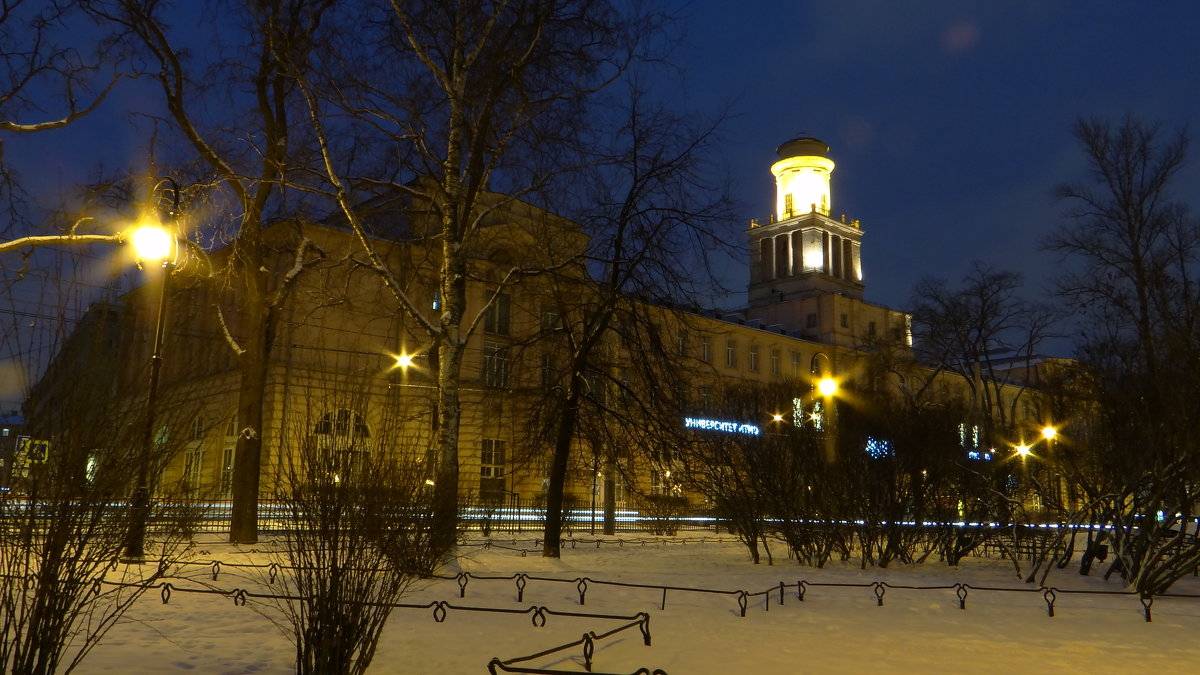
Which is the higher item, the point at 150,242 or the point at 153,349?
the point at 150,242

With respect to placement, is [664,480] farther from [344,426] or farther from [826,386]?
[344,426]

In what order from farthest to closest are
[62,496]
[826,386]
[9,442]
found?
[826,386], [9,442], [62,496]

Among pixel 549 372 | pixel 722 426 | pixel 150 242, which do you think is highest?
pixel 150 242

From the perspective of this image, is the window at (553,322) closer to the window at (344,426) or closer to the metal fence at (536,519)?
the metal fence at (536,519)

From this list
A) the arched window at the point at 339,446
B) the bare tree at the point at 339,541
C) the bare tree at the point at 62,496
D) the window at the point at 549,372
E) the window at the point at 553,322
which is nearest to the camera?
the bare tree at the point at 62,496

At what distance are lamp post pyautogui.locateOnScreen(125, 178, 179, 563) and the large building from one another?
0.23 m

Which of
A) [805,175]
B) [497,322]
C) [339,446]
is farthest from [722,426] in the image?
[805,175]

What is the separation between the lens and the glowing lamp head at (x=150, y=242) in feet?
37.7

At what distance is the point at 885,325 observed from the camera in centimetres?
7275

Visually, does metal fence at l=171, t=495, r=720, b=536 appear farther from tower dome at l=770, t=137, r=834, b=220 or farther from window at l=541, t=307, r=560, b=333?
tower dome at l=770, t=137, r=834, b=220

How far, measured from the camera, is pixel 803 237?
81500mm

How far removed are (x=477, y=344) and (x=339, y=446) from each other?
35854mm

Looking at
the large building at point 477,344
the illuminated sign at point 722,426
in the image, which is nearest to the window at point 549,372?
the large building at point 477,344

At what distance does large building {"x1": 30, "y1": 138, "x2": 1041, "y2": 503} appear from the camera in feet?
24.3
